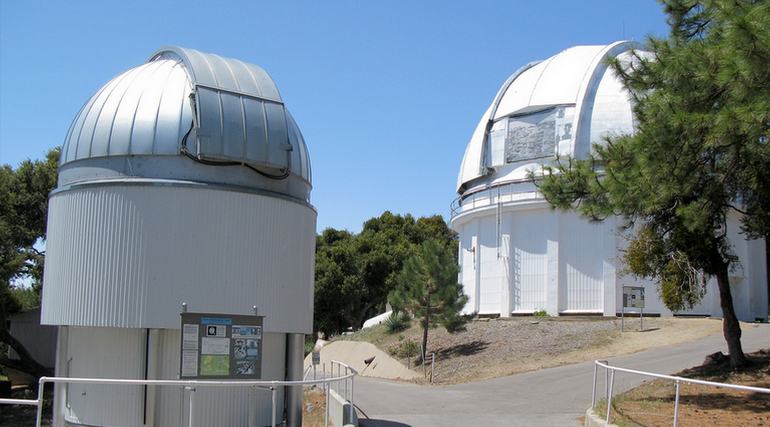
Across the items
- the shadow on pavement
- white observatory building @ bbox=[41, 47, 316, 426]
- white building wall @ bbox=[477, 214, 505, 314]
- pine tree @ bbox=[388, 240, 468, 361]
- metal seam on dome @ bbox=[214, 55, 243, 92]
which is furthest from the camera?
white building wall @ bbox=[477, 214, 505, 314]

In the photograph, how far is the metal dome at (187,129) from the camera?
12773 millimetres

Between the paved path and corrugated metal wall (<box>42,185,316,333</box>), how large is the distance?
11.9 feet

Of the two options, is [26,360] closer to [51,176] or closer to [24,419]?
[24,419]

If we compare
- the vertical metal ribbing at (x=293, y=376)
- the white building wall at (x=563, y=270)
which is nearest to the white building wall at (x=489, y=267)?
the white building wall at (x=563, y=270)

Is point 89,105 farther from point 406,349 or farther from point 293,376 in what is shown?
point 406,349

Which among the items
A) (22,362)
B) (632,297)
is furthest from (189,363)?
(632,297)

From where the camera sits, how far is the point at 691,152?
12070 mm

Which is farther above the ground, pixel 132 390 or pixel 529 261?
pixel 529 261

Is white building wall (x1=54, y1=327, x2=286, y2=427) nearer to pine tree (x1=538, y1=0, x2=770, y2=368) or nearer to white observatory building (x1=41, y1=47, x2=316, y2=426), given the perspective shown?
white observatory building (x1=41, y1=47, x2=316, y2=426)

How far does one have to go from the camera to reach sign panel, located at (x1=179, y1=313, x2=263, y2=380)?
11555mm

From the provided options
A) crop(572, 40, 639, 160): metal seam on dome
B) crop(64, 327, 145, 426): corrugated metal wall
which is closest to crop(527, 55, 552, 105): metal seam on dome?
crop(572, 40, 639, 160): metal seam on dome

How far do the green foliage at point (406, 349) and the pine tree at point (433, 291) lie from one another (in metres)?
1.08

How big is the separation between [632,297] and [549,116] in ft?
35.6

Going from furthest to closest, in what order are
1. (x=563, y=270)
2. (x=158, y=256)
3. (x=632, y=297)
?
1. (x=563, y=270)
2. (x=632, y=297)
3. (x=158, y=256)
